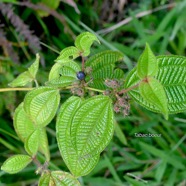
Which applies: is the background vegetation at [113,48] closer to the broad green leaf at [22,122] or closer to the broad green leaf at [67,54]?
the broad green leaf at [22,122]

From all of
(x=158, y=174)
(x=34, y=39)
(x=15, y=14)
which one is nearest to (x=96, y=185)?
(x=158, y=174)

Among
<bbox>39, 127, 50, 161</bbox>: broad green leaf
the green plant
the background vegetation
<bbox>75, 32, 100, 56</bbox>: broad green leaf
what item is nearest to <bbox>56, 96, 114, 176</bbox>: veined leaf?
the green plant

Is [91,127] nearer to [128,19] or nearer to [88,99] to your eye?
[88,99]

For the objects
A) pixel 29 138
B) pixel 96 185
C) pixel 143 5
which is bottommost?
pixel 96 185

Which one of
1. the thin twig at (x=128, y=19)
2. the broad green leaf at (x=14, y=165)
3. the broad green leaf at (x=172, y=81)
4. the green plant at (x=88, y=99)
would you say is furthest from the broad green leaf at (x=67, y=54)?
the thin twig at (x=128, y=19)

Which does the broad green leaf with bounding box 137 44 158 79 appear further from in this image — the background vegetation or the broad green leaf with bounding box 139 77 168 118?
the background vegetation

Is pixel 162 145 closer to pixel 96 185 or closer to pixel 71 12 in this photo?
pixel 96 185
